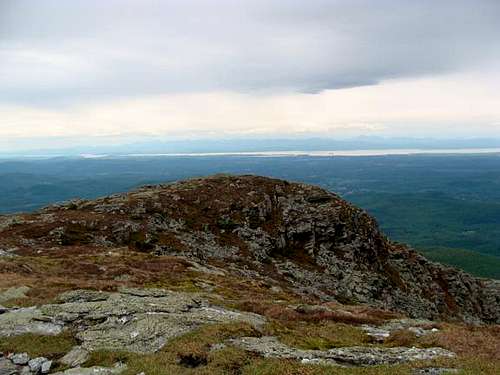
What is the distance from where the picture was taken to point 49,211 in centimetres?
9356

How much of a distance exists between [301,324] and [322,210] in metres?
70.5

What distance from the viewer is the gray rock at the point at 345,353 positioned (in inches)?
926

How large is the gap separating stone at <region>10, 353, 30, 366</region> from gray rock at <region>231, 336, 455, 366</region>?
424 inches

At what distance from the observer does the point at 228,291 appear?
48.4 meters

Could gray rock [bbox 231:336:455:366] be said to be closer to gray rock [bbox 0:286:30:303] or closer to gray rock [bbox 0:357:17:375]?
gray rock [bbox 0:357:17:375]

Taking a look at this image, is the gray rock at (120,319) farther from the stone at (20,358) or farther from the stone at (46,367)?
the stone at (20,358)

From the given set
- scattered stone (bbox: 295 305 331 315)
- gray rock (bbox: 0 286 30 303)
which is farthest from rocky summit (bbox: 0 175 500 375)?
scattered stone (bbox: 295 305 331 315)

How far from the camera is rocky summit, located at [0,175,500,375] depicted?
2369cm

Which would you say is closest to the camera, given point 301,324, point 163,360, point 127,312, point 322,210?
point 163,360

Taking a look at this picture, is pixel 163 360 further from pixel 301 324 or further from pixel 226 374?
pixel 301 324

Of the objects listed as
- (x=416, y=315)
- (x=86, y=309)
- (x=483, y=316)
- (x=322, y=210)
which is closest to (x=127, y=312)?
(x=86, y=309)

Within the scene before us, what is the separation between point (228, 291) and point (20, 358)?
26377 mm

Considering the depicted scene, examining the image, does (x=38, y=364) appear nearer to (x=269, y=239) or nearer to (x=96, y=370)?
(x=96, y=370)

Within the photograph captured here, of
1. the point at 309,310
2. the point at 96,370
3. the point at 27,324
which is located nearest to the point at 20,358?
the point at 27,324
